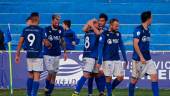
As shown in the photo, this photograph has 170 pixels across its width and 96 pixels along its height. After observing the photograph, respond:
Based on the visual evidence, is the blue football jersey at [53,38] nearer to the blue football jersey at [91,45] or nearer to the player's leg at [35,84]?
the blue football jersey at [91,45]

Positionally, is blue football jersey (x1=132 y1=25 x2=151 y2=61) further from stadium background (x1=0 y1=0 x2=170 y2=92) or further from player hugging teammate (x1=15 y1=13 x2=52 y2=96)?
stadium background (x1=0 y1=0 x2=170 y2=92)

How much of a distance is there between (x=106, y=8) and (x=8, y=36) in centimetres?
1276

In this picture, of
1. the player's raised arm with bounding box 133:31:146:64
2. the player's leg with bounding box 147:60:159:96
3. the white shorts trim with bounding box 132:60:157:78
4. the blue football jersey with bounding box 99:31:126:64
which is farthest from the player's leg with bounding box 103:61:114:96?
the player's raised arm with bounding box 133:31:146:64

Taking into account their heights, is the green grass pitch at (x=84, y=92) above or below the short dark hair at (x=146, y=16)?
below

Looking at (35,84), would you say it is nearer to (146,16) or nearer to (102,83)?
(102,83)

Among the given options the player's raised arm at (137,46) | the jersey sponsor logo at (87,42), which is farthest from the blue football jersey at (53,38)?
the player's raised arm at (137,46)

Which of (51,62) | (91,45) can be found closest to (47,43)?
(51,62)

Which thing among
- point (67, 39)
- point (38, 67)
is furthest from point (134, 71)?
point (67, 39)

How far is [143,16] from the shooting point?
15.0m

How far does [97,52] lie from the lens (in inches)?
656

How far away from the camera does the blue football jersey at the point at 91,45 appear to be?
1661 cm

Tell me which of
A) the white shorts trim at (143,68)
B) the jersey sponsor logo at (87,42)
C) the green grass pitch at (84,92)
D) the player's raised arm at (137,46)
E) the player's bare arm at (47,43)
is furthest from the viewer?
the green grass pitch at (84,92)

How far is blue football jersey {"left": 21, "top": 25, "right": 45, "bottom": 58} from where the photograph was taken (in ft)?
51.4

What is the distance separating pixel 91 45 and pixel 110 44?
811 millimetres
